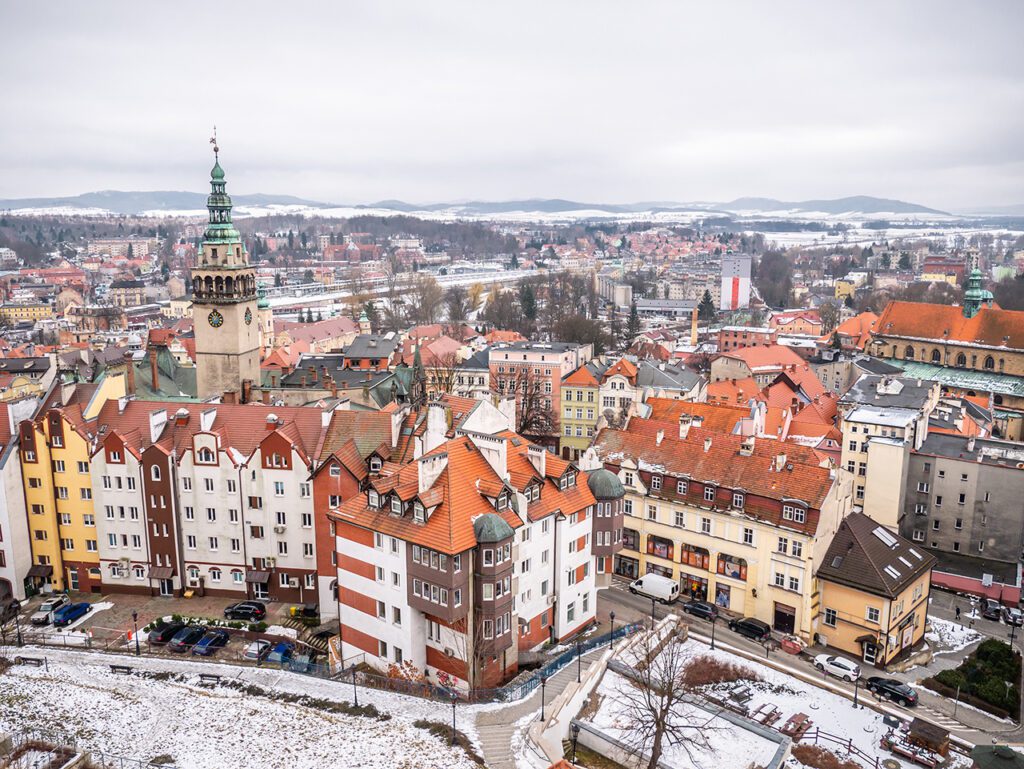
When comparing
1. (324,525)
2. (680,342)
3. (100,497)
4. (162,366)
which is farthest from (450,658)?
(680,342)

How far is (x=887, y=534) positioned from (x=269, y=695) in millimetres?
41773

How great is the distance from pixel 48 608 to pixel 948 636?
206 ft

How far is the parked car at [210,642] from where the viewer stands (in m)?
49.1

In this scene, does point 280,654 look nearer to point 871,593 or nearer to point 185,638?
point 185,638

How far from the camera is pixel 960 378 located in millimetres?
112312

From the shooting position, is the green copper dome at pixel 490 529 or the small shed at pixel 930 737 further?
the green copper dome at pixel 490 529

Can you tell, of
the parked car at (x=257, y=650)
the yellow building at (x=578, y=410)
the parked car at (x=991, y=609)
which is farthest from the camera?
the yellow building at (x=578, y=410)

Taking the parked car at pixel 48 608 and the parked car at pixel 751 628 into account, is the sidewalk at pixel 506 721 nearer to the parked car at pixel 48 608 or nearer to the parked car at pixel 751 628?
the parked car at pixel 751 628

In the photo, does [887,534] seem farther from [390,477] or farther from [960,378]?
[960,378]

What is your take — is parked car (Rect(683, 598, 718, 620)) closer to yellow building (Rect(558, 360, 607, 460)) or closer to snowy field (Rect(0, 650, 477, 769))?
snowy field (Rect(0, 650, 477, 769))

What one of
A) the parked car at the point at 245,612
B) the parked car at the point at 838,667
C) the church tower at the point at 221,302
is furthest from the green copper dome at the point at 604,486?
the church tower at the point at 221,302

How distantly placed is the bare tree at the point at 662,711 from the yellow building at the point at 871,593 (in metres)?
12.9

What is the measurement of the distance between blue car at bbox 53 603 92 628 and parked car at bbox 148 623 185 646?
22.1ft

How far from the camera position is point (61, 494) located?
192 ft
